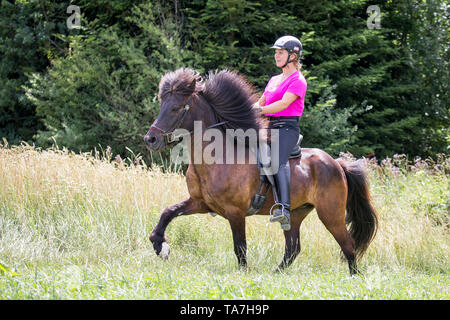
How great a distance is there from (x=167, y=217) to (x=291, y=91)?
197cm

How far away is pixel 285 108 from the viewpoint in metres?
5.71

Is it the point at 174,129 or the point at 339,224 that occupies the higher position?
the point at 174,129

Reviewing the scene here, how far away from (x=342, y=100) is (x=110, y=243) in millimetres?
10246

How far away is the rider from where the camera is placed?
18.4 feet

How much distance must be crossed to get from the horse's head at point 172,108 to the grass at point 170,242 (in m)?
1.39

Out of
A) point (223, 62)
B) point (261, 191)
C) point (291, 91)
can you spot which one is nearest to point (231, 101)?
point (291, 91)

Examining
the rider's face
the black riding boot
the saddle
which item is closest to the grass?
the black riding boot

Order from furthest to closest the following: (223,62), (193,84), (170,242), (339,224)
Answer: (223,62), (170,242), (339,224), (193,84)

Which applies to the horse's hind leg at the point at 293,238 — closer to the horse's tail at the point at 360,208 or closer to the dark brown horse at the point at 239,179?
the dark brown horse at the point at 239,179

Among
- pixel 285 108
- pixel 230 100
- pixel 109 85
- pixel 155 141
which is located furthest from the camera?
pixel 109 85

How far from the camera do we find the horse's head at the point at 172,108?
5227mm

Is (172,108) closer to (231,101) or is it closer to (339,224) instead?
(231,101)

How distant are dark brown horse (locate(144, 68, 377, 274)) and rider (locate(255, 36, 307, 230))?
209 millimetres

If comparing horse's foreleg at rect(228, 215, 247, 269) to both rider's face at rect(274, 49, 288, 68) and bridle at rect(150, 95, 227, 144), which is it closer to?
bridle at rect(150, 95, 227, 144)
